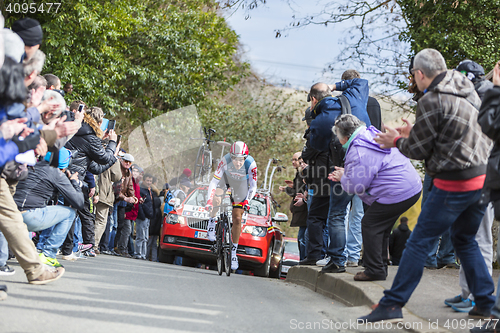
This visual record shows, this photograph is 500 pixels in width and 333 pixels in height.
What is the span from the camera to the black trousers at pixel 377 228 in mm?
6039

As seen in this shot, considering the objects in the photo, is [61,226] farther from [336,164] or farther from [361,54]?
[361,54]

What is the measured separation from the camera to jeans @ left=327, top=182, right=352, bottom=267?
283 inches

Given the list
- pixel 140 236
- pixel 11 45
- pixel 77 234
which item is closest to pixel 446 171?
pixel 11 45

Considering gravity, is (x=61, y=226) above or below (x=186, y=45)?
below

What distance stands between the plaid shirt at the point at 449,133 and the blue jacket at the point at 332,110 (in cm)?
300

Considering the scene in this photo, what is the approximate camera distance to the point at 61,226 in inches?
265

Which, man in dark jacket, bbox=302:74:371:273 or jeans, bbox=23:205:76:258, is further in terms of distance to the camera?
man in dark jacket, bbox=302:74:371:273

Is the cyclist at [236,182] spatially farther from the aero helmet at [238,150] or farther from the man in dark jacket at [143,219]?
the man in dark jacket at [143,219]

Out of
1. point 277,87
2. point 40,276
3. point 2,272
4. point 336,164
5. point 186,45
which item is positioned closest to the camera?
point 40,276

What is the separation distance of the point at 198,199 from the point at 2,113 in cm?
867

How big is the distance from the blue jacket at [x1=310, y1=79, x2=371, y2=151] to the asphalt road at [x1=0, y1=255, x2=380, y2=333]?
2088 mm

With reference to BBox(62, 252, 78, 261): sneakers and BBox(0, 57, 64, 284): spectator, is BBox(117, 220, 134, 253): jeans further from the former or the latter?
BBox(0, 57, 64, 284): spectator

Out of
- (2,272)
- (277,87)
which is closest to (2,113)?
(2,272)

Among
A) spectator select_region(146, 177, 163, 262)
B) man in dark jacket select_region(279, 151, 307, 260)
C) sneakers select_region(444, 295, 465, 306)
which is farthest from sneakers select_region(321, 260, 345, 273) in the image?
spectator select_region(146, 177, 163, 262)
